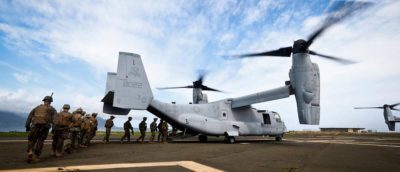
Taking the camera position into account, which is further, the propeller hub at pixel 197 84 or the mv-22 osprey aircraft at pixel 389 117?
the mv-22 osprey aircraft at pixel 389 117

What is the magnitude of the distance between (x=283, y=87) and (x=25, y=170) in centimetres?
1431

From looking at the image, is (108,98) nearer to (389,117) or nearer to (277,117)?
(277,117)

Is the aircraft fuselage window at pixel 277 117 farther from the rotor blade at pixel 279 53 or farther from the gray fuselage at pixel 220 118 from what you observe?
the rotor blade at pixel 279 53

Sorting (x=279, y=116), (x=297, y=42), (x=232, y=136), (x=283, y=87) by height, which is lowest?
(x=232, y=136)

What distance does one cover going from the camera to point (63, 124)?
934 cm

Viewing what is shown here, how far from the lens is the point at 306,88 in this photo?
14906 mm

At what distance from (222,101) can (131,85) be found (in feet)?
25.2

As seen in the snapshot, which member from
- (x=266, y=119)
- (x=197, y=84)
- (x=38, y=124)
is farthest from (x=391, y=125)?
(x=38, y=124)

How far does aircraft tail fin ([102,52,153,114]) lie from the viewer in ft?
45.4

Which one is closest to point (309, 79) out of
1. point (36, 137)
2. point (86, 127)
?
point (86, 127)

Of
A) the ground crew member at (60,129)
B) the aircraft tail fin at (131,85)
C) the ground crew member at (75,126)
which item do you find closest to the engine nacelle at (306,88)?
the aircraft tail fin at (131,85)

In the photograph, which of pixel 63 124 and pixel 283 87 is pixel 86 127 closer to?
pixel 63 124

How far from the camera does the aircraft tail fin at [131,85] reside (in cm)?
1384

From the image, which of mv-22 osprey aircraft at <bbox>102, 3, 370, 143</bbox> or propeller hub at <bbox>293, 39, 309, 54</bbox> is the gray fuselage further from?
propeller hub at <bbox>293, 39, 309, 54</bbox>
